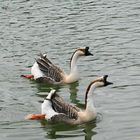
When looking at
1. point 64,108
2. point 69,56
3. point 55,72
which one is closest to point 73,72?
point 55,72

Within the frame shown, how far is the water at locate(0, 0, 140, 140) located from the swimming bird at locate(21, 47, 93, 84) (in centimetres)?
32

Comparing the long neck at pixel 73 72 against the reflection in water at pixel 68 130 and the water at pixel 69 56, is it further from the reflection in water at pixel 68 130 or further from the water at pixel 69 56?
the reflection in water at pixel 68 130

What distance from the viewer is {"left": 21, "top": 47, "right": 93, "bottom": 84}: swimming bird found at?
878 inches

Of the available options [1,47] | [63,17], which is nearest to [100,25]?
[63,17]

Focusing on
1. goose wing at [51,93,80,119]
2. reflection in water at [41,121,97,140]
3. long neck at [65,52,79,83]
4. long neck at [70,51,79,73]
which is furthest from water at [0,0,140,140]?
long neck at [70,51,79,73]

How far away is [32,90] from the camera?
849 inches

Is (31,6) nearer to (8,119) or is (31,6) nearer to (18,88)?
(18,88)

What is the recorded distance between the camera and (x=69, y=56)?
24.8 metres

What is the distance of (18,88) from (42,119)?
11.0ft

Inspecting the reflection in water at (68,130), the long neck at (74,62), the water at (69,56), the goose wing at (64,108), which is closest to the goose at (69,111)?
the goose wing at (64,108)

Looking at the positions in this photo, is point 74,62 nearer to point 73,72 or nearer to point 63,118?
point 73,72

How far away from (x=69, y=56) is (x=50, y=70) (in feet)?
8.06

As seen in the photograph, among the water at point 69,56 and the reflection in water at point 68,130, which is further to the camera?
the water at point 69,56

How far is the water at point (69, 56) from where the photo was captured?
1753cm
